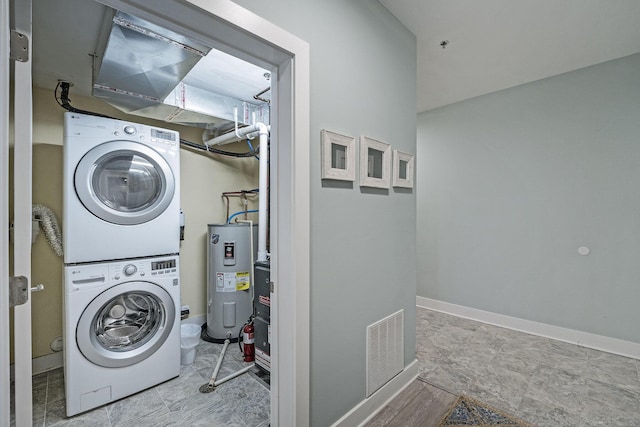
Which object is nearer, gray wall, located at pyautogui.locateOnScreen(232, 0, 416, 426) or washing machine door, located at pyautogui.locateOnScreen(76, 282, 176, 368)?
gray wall, located at pyautogui.locateOnScreen(232, 0, 416, 426)

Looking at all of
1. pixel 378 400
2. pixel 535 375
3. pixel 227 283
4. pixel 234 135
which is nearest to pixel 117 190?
pixel 234 135

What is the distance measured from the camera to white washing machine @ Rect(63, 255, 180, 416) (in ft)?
5.81

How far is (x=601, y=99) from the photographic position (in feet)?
8.54

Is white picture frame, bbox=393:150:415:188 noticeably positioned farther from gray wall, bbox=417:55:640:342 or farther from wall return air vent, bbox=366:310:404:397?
gray wall, bbox=417:55:640:342

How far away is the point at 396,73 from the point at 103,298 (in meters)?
2.58

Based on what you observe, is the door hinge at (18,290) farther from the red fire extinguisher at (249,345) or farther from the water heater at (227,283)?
the water heater at (227,283)

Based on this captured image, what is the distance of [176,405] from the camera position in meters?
1.88

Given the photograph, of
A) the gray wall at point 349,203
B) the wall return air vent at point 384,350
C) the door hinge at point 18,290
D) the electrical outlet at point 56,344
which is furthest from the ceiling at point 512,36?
the electrical outlet at point 56,344

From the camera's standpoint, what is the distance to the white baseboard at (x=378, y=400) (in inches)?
63.4

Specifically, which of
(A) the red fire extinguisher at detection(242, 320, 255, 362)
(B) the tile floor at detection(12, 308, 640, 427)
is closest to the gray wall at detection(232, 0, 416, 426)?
(B) the tile floor at detection(12, 308, 640, 427)

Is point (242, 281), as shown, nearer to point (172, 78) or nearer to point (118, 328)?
point (118, 328)

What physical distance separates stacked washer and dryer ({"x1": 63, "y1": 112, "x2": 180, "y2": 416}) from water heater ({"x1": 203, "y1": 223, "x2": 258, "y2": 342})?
64 centimetres

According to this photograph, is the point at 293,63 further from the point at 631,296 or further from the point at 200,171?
the point at 631,296

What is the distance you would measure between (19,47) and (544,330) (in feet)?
13.8
